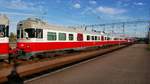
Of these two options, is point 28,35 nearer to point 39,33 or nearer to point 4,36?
point 39,33

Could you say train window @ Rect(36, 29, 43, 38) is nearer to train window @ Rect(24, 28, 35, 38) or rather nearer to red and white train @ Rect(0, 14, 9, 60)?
train window @ Rect(24, 28, 35, 38)

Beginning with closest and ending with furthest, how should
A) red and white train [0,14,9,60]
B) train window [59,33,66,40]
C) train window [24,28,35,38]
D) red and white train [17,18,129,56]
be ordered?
red and white train [0,14,9,60] < red and white train [17,18,129,56] < train window [24,28,35,38] < train window [59,33,66,40]

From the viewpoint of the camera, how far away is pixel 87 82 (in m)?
10.4

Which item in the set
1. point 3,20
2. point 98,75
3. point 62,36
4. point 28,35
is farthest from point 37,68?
point 62,36

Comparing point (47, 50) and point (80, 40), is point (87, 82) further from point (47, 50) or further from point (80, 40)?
point (80, 40)

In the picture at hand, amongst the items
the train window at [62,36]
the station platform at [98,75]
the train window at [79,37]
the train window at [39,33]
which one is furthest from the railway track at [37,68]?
the train window at [79,37]

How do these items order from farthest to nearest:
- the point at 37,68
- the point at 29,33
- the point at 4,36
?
the point at 29,33 < the point at 4,36 < the point at 37,68

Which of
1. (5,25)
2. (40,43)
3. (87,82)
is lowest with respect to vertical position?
(87,82)

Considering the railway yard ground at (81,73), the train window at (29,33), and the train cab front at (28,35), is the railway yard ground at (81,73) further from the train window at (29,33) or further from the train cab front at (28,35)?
the train window at (29,33)

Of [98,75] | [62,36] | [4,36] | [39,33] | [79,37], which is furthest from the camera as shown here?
[79,37]

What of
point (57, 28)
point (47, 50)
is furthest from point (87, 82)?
point (57, 28)

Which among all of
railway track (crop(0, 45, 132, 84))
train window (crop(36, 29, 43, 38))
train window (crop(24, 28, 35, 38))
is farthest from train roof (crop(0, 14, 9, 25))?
train window (crop(36, 29, 43, 38))

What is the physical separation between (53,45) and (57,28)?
1943 millimetres

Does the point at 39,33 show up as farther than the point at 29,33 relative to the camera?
Yes
